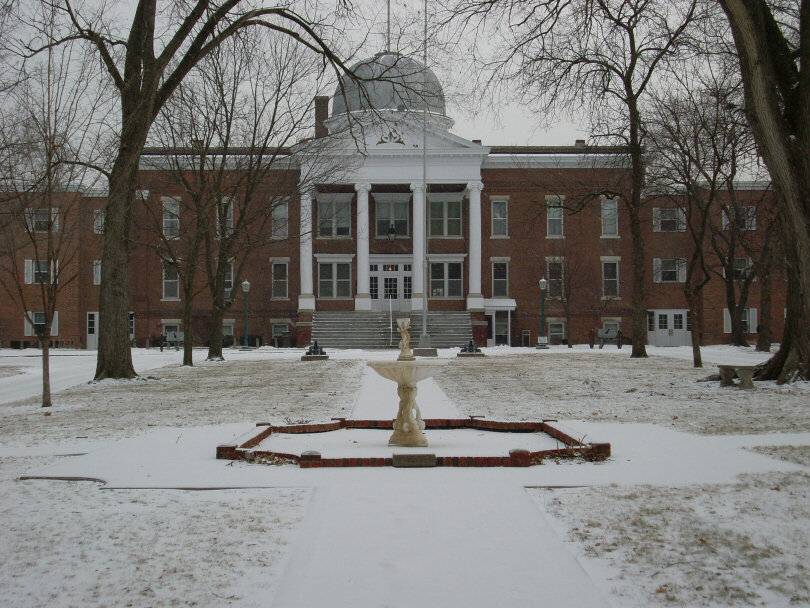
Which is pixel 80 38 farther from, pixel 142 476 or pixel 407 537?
pixel 407 537

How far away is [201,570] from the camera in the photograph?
5.01 meters

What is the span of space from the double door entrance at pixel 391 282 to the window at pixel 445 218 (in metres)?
3.07

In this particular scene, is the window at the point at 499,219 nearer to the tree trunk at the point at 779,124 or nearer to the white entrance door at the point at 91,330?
the white entrance door at the point at 91,330

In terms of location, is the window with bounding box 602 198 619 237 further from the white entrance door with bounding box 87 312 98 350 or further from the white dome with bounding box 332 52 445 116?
the white entrance door with bounding box 87 312 98 350

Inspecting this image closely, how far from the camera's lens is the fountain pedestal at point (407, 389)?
9.10 meters

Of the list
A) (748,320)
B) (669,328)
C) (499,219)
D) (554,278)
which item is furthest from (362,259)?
(748,320)

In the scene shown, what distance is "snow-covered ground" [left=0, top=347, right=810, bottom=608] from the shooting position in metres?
4.71

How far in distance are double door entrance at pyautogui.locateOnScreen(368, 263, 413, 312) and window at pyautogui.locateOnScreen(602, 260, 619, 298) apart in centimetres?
1231

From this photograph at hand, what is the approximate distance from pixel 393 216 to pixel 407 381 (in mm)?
41121

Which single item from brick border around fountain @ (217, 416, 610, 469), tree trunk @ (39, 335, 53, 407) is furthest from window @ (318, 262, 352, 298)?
brick border around fountain @ (217, 416, 610, 469)

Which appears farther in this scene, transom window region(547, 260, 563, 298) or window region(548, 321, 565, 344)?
window region(548, 321, 565, 344)

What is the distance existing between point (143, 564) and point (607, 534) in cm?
324

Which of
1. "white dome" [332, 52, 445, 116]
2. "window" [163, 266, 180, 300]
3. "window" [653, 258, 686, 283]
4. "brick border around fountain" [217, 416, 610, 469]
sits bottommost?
"brick border around fountain" [217, 416, 610, 469]

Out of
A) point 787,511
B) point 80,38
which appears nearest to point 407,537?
point 787,511
